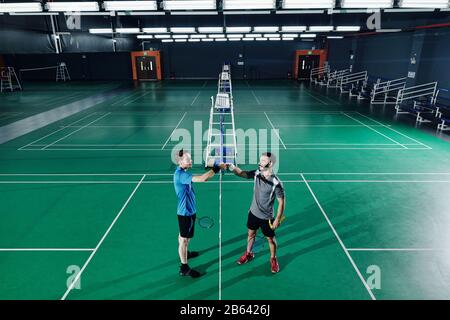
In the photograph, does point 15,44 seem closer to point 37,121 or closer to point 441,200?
point 37,121

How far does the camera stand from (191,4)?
8.27 metres

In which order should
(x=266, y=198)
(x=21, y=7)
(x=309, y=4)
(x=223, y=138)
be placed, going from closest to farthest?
(x=266, y=198) < (x=309, y=4) < (x=21, y=7) < (x=223, y=138)

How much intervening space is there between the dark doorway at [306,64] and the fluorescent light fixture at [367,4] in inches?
1128

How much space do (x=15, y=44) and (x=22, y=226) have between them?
33.9 ft

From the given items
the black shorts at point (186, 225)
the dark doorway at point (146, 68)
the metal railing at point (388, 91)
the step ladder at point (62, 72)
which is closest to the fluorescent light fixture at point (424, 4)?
the black shorts at point (186, 225)

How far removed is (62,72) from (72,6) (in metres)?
31.5

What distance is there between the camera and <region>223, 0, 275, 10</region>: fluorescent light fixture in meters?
8.21

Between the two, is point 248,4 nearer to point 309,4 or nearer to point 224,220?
point 309,4

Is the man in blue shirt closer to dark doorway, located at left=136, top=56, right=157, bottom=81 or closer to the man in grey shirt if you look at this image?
the man in grey shirt

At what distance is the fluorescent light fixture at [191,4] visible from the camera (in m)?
8.21

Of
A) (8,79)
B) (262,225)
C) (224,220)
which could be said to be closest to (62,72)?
(8,79)
